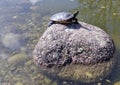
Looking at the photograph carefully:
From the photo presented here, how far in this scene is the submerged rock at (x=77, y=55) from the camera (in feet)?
19.8

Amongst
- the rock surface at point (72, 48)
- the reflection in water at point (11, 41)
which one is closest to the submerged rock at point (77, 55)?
the rock surface at point (72, 48)

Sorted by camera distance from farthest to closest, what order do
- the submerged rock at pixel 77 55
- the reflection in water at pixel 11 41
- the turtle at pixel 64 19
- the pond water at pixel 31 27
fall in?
the reflection in water at pixel 11 41 < the turtle at pixel 64 19 < the pond water at pixel 31 27 < the submerged rock at pixel 77 55

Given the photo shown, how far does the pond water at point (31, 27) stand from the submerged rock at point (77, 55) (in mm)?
254

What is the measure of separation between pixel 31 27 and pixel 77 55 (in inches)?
125

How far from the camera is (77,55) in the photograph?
615 cm

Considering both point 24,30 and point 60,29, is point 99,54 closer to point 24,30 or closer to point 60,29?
point 60,29

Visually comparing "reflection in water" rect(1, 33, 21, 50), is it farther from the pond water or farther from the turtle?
the turtle

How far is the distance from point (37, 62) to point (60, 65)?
2.24 ft

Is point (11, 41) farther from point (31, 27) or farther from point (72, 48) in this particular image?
point (72, 48)

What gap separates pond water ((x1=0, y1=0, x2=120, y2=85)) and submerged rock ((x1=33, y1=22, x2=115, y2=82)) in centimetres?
25

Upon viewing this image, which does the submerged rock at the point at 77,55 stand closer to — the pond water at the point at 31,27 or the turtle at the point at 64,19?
the pond water at the point at 31,27

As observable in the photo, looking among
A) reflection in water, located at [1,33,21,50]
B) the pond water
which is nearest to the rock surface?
the pond water

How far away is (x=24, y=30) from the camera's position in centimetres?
859

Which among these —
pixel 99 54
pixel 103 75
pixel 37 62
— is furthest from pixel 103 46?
pixel 37 62
